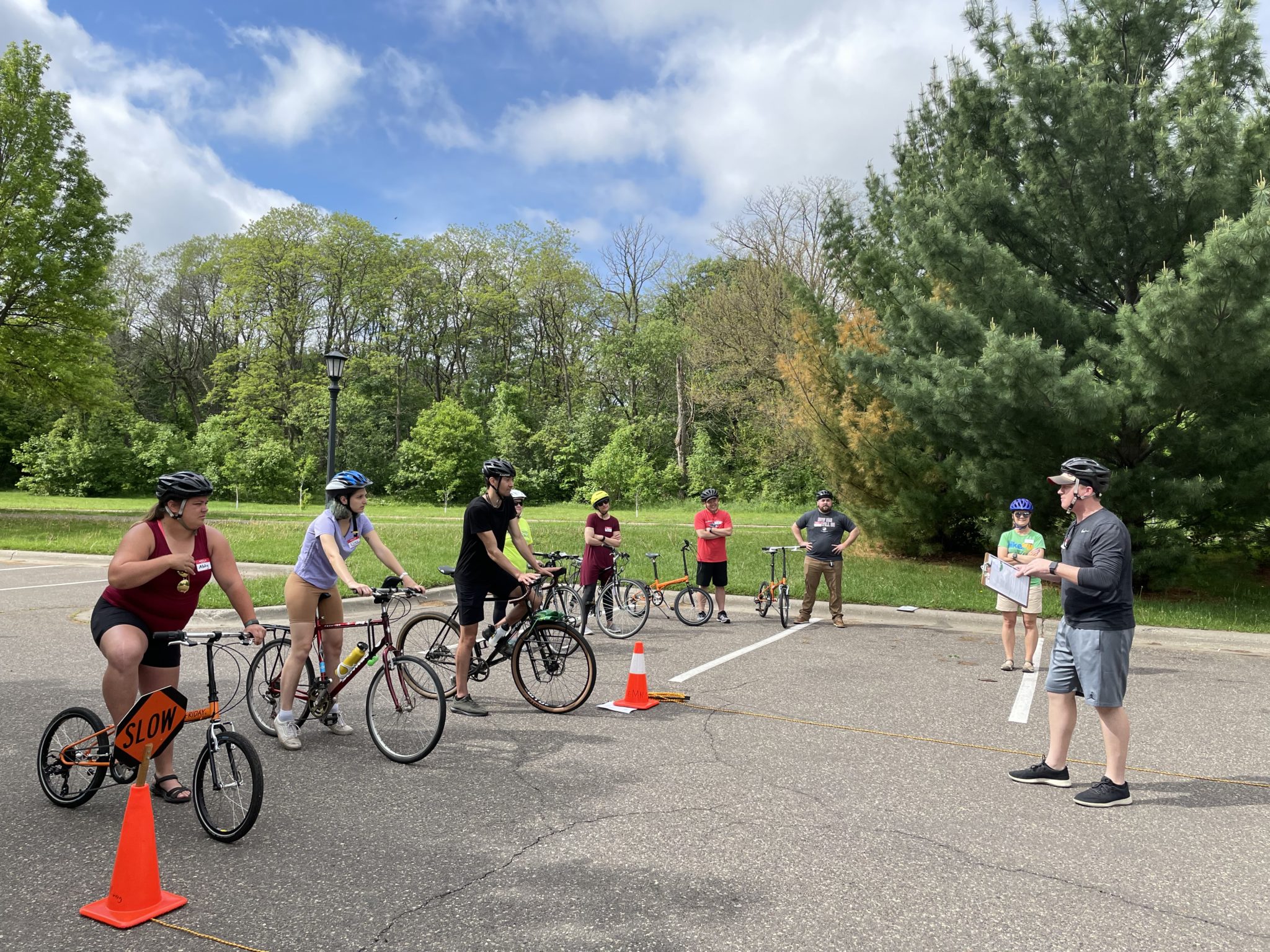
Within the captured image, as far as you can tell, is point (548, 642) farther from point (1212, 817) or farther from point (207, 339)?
point (207, 339)

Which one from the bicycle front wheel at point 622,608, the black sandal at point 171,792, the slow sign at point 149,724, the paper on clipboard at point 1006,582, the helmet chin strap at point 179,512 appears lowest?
the black sandal at point 171,792

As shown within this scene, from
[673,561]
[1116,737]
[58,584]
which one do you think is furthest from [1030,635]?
[58,584]

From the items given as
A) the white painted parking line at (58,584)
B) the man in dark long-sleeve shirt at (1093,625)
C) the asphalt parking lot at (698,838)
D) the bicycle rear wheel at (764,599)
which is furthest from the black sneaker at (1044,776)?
the white painted parking line at (58,584)

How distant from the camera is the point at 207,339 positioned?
6300 centimetres

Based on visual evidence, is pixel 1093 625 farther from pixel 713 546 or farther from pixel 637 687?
pixel 713 546

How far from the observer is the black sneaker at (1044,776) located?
16.7 ft

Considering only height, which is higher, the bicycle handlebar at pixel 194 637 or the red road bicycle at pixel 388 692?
the bicycle handlebar at pixel 194 637

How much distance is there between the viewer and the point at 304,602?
5703mm

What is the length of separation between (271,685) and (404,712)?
1.16 metres

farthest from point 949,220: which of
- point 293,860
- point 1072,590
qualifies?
point 293,860

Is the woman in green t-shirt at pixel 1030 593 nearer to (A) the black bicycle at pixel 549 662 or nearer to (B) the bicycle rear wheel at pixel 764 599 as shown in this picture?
(B) the bicycle rear wheel at pixel 764 599

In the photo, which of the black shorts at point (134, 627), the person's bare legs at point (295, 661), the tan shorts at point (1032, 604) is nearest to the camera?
the black shorts at point (134, 627)

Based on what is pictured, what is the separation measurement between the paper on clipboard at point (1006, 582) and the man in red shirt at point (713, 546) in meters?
5.09

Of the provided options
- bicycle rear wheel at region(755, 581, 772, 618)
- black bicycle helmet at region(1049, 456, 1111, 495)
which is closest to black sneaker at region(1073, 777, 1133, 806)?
black bicycle helmet at region(1049, 456, 1111, 495)
